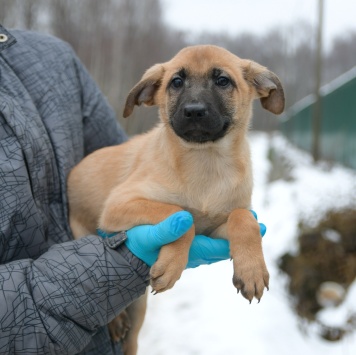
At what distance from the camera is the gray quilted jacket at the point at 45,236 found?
71.9 inches

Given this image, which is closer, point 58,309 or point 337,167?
point 58,309

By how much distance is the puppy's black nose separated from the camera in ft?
7.82

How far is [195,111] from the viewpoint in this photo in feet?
7.83

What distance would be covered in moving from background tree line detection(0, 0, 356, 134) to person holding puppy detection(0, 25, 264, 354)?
413 inches

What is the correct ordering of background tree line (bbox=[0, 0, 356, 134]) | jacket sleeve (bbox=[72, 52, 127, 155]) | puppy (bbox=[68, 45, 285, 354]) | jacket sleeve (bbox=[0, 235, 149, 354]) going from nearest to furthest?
1. jacket sleeve (bbox=[0, 235, 149, 354])
2. puppy (bbox=[68, 45, 285, 354])
3. jacket sleeve (bbox=[72, 52, 127, 155])
4. background tree line (bbox=[0, 0, 356, 134])

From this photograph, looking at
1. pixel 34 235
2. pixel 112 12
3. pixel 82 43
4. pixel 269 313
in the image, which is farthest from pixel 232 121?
pixel 112 12

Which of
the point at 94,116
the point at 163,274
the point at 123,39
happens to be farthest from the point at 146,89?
the point at 123,39

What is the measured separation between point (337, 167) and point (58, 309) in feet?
42.3

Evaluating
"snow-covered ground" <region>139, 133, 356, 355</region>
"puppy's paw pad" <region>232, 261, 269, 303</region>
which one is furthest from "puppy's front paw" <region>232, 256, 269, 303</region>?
"snow-covered ground" <region>139, 133, 356, 355</region>

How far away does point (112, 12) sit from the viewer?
82.7 ft

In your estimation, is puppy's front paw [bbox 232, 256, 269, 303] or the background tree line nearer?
puppy's front paw [bbox 232, 256, 269, 303]

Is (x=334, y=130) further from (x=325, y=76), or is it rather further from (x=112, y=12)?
(x=325, y=76)

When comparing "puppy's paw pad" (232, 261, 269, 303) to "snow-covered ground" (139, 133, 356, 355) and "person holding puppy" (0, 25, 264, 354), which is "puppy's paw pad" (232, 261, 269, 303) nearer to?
"person holding puppy" (0, 25, 264, 354)

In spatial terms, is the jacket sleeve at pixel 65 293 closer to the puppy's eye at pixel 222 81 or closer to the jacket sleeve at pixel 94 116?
the jacket sleeve at pixel 94 116
